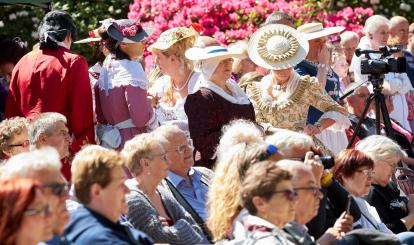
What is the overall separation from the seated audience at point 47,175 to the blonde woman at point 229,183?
1.03 meters

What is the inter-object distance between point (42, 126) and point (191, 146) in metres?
0.93

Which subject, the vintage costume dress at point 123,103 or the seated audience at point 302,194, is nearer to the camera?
the seated audience at point 302,194

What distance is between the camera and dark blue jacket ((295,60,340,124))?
9.48 metres

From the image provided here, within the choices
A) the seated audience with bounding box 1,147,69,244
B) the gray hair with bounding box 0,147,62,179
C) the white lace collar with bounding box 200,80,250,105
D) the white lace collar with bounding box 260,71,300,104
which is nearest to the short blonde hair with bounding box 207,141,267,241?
the seated audience with bounding box 1,147,69,244

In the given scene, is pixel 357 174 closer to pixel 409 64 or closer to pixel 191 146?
pixel 191 146

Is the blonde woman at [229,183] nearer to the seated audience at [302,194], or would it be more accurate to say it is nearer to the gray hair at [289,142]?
the seated audience at [302,194]

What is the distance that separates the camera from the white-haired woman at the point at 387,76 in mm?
11836

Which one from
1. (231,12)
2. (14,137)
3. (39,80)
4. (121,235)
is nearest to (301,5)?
(231,12)

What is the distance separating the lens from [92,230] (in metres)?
5.78

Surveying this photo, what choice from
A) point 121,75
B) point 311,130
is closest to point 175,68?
point 121,75

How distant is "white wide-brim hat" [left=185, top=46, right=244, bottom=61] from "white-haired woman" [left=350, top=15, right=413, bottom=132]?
3.15 meters

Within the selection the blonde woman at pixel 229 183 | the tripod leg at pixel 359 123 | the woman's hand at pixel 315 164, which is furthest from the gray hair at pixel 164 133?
the tripod leg at pixel 359 123

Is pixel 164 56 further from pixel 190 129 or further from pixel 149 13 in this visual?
pixel 149 13

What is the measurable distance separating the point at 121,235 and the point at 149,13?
25.8ft
